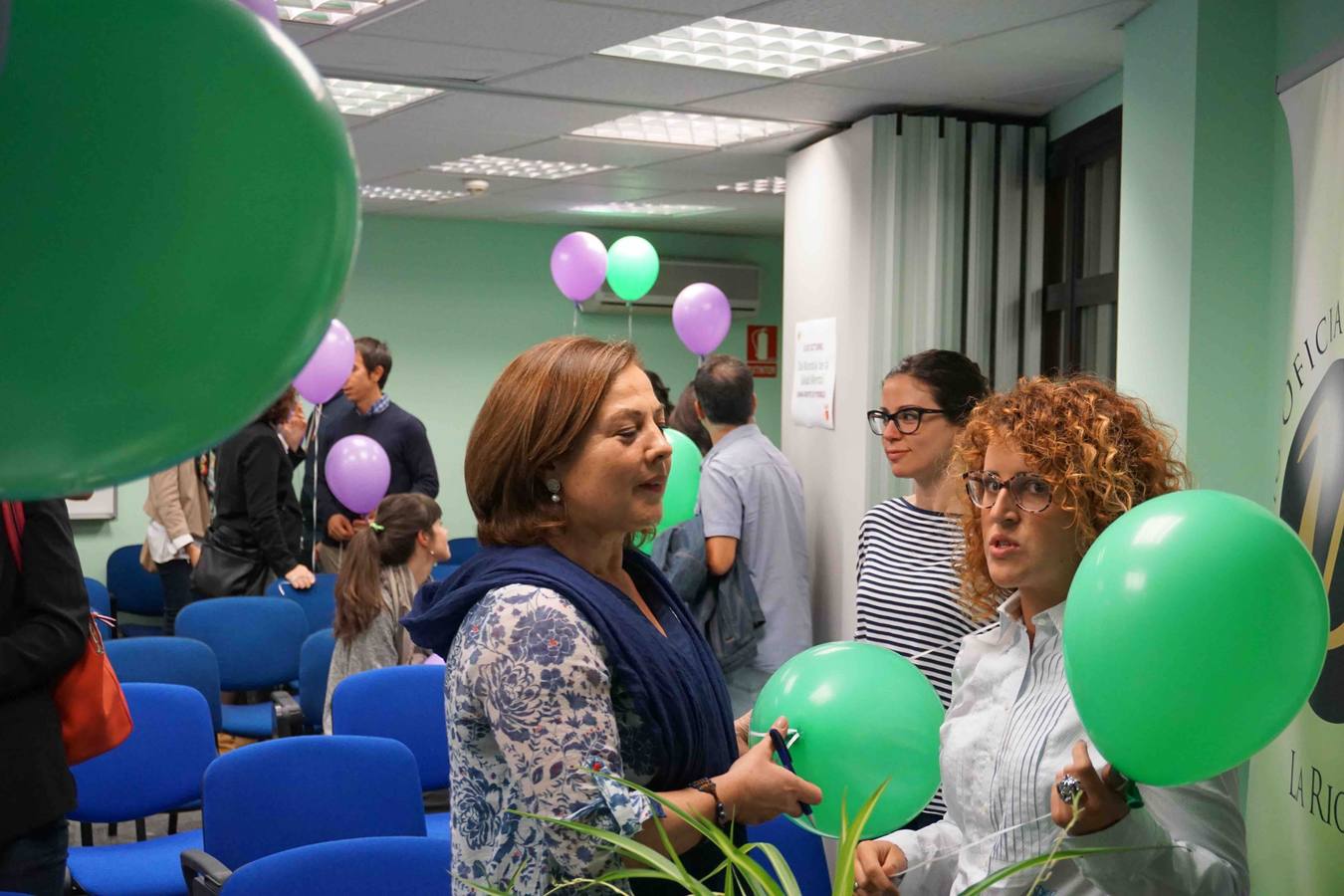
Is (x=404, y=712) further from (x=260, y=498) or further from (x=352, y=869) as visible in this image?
(x=260, y=498)

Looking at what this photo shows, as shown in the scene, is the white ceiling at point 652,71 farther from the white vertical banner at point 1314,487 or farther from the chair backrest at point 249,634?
the chair backrest at point 249,634

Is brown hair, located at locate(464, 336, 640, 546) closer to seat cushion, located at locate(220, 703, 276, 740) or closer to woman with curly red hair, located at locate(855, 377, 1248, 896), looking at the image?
woman with curly red hair, located at locate(855, 377, 1248, 896)

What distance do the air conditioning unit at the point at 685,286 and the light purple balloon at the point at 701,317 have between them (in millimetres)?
3135

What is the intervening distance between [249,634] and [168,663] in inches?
35.1

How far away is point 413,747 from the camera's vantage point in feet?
11.7

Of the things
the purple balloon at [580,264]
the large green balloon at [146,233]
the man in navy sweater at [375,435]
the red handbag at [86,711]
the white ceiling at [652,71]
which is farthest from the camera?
the purple balloon at [580,264]

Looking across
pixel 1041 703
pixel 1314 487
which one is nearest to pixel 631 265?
pixel 1314 487

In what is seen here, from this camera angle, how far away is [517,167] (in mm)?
6758

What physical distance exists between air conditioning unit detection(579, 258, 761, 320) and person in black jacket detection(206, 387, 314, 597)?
13.1 ft

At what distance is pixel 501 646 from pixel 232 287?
2.81ft

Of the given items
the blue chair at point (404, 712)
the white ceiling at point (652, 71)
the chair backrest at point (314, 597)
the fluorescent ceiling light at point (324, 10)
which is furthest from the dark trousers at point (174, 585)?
the fluorescent ceiling light at point (324, 10)

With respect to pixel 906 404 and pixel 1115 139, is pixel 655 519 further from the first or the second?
pixel 1115 139

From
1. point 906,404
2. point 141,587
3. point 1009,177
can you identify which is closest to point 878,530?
point 906,404

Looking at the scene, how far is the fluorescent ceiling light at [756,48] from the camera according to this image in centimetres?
398
